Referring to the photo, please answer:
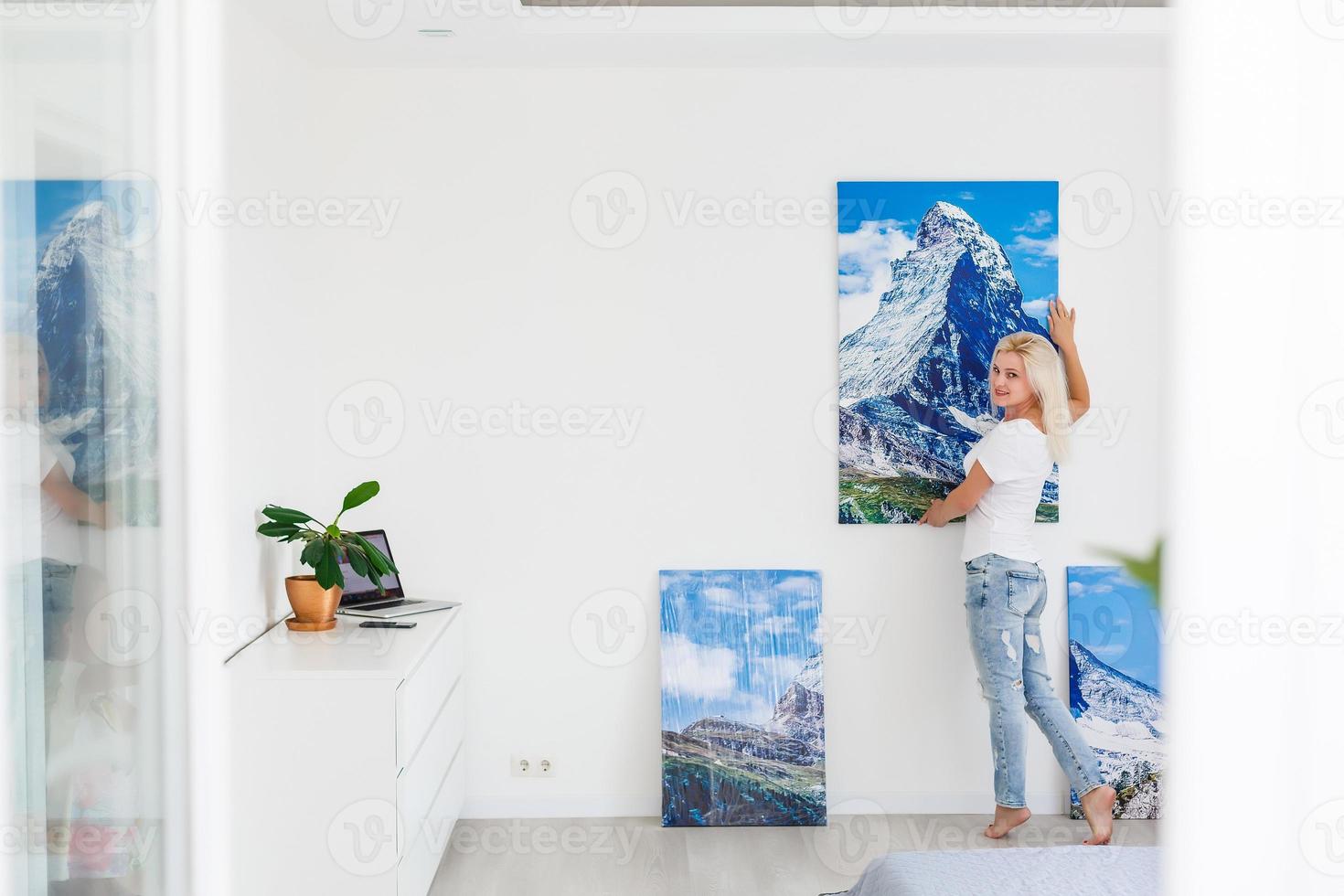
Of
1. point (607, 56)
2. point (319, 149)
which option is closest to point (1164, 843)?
point (607, 56)

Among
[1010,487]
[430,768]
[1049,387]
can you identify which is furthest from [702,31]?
[430,768]

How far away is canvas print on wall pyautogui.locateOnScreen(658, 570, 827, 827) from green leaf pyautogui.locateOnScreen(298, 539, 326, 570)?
1179mm

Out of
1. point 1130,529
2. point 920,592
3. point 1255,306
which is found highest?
point 1255,306

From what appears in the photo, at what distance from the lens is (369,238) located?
3.30m

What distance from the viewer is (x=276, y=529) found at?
2.71 metres

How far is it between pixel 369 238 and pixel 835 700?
2.33 m

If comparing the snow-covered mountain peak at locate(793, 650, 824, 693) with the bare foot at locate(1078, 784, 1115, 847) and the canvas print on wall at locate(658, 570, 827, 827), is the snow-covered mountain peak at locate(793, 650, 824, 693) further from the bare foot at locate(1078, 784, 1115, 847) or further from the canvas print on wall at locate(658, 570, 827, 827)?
the bare foot at locate(1078, 784, 1115, 847)

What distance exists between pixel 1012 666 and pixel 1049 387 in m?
0.94

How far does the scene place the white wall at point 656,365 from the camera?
3.30 m

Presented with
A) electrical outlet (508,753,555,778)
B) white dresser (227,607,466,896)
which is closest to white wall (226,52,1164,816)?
electrical outlet (508,753,555,778)

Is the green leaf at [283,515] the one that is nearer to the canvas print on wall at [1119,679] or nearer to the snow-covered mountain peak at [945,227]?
the snow-covered mountain peak at [945,227]

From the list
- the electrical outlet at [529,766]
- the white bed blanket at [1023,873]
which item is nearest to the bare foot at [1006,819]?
the white bed blanket at [1023,873]

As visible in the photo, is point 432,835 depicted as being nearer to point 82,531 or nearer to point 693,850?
point 693,850

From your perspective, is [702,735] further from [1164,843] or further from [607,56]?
[1164,843]
